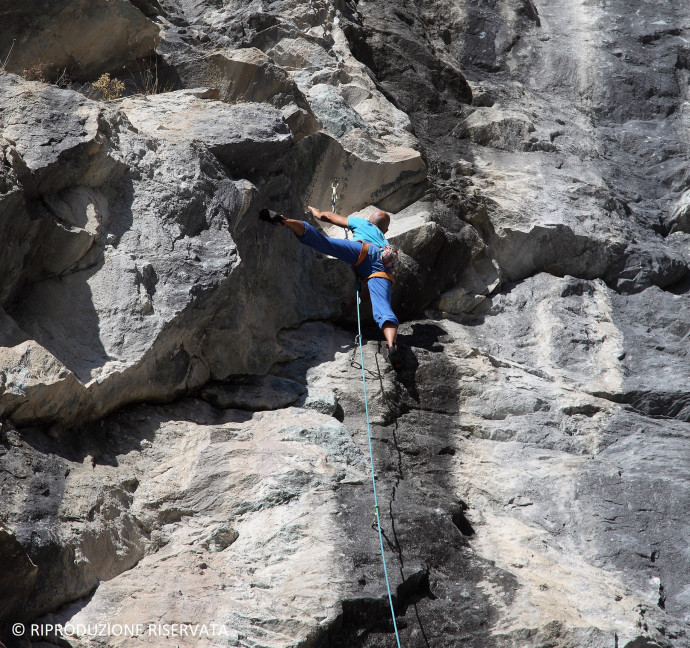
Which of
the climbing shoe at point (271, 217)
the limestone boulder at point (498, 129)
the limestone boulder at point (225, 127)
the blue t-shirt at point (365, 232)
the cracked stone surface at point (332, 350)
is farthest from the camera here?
the limestone boulder at point (498, 129)

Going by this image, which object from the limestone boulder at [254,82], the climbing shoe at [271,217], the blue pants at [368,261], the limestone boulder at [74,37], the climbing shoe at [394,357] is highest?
the limestone boulder at [74,37]

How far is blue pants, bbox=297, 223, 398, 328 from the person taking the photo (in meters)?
6.34

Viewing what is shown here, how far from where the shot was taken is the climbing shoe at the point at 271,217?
6129 millimetres

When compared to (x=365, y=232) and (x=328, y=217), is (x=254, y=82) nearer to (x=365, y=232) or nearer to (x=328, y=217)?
(x=328, y=217)

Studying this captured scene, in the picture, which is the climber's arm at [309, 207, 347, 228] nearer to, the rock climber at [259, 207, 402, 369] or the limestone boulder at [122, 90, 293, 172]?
A: the rock climber at [259, 207, 402, 369]

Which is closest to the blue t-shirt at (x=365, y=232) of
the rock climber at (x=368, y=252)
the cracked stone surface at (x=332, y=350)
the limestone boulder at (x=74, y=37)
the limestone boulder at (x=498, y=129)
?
the rock climber at (x=368, y=252)

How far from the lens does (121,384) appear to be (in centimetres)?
509

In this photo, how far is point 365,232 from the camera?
6750 millimetres

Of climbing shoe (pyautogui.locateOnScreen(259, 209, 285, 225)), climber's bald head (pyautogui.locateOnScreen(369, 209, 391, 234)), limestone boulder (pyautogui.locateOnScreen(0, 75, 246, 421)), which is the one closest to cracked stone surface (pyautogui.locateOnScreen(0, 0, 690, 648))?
limestone boulder (pyautogui.locateOnScreen(0, 75, 246, 421))

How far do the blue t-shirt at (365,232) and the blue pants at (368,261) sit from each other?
0.51ft

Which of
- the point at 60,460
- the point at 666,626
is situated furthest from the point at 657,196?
the point at 60,460

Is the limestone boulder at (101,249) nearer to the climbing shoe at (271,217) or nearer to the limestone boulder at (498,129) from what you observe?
the climbing shoe at (271,217)

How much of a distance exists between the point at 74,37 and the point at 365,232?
381 centimetres

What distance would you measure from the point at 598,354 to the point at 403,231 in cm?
217
